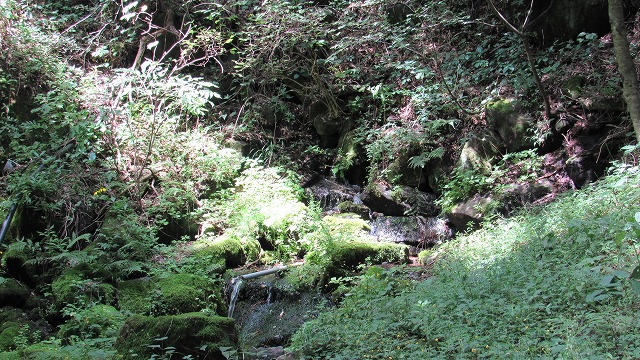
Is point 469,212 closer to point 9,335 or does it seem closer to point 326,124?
point 326,124

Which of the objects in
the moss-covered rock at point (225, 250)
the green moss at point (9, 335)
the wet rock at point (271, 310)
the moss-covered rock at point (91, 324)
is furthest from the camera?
the moss-covered rock at point (225, 250)

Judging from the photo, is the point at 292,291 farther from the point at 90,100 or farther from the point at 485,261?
the point at 90,100

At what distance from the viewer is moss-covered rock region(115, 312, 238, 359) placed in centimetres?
435

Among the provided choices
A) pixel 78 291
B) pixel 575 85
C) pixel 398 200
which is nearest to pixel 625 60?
pixel 575 85

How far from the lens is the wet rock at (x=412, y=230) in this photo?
8938 mm

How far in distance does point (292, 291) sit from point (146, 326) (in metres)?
3.16

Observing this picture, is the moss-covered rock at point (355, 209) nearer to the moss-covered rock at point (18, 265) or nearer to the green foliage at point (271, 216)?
the green foliage at point (271, 216)

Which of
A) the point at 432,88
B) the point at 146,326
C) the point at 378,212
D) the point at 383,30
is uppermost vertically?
the point at 383,30

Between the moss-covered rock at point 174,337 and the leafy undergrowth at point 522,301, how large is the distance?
0.88 m

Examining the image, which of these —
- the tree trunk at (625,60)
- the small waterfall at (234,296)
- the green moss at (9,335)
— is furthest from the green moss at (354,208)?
the green moss at (9,335)

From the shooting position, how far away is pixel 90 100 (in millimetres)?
9594

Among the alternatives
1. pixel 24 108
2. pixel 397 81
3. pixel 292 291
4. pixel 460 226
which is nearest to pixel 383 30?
pixel 397 81

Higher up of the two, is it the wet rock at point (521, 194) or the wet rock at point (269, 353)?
the wet rock at point (521, 194)

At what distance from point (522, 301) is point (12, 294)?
6.54 meters
